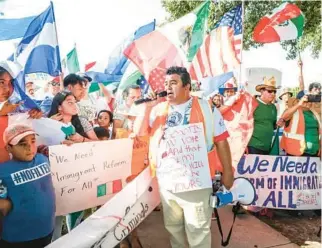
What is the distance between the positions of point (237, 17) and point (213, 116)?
376 cm

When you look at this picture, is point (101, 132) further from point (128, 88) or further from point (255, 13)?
point (255, 13)

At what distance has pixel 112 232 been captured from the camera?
2.43 metres

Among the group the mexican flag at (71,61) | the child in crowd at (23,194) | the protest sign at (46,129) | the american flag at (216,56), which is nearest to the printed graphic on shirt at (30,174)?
the child in crowd at (23,194)

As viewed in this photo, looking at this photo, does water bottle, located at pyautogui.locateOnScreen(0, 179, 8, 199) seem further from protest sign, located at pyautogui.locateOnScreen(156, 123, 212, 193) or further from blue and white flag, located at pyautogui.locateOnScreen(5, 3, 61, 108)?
blue and white flag, located at pyautogui.locateOnScreen(5, 3, 61, 108)

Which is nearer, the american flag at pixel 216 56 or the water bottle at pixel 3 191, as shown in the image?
the water bottle at pixel 3 191

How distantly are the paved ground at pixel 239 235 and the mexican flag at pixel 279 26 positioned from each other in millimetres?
3776

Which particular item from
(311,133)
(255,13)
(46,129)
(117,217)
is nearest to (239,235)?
(311,133)

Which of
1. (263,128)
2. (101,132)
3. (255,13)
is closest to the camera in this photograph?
(101,132)

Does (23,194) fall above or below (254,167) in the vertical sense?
above

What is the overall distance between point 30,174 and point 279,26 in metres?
5.74

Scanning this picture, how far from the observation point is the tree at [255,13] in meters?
15.3

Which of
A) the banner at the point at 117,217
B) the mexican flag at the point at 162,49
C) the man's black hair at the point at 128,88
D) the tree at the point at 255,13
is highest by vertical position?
the tree at the point at 255,13

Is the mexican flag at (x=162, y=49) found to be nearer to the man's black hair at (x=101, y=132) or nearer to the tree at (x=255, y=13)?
the man's black hair at (x=101, y=132)

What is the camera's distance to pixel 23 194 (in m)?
2.17
